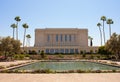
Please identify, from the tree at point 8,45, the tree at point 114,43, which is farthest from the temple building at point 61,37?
the tree at point 8,45

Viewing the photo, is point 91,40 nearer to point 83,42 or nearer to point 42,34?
point 83,42

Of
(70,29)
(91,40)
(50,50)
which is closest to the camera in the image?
(50,50)

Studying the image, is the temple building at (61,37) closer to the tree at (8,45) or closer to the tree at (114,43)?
the tree at (114,43)

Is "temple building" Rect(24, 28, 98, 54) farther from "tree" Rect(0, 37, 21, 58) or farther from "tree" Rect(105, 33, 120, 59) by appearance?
"tree" Rect(0, 37, 21, 58)

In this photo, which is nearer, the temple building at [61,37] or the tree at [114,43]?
the tree at [114,43]

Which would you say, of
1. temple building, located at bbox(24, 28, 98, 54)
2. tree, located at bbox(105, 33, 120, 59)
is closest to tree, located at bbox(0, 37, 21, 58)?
tree, located at bbox(105, 33, 120, 59)

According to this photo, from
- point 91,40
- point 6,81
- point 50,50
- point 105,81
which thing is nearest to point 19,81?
point 6,81

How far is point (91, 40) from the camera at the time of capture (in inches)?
3324

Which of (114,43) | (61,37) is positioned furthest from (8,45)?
(61,37)

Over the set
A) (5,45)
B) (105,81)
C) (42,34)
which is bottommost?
(105,81)

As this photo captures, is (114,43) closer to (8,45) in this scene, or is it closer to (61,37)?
(8,45)

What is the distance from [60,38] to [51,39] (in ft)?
11.1

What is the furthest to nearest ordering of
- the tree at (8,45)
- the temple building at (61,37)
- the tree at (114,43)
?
the temple building at (61,37) → the tree at (114,43) → the tree at (8,45)

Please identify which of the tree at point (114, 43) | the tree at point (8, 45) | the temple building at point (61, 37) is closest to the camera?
the tree at point (8, 45)
